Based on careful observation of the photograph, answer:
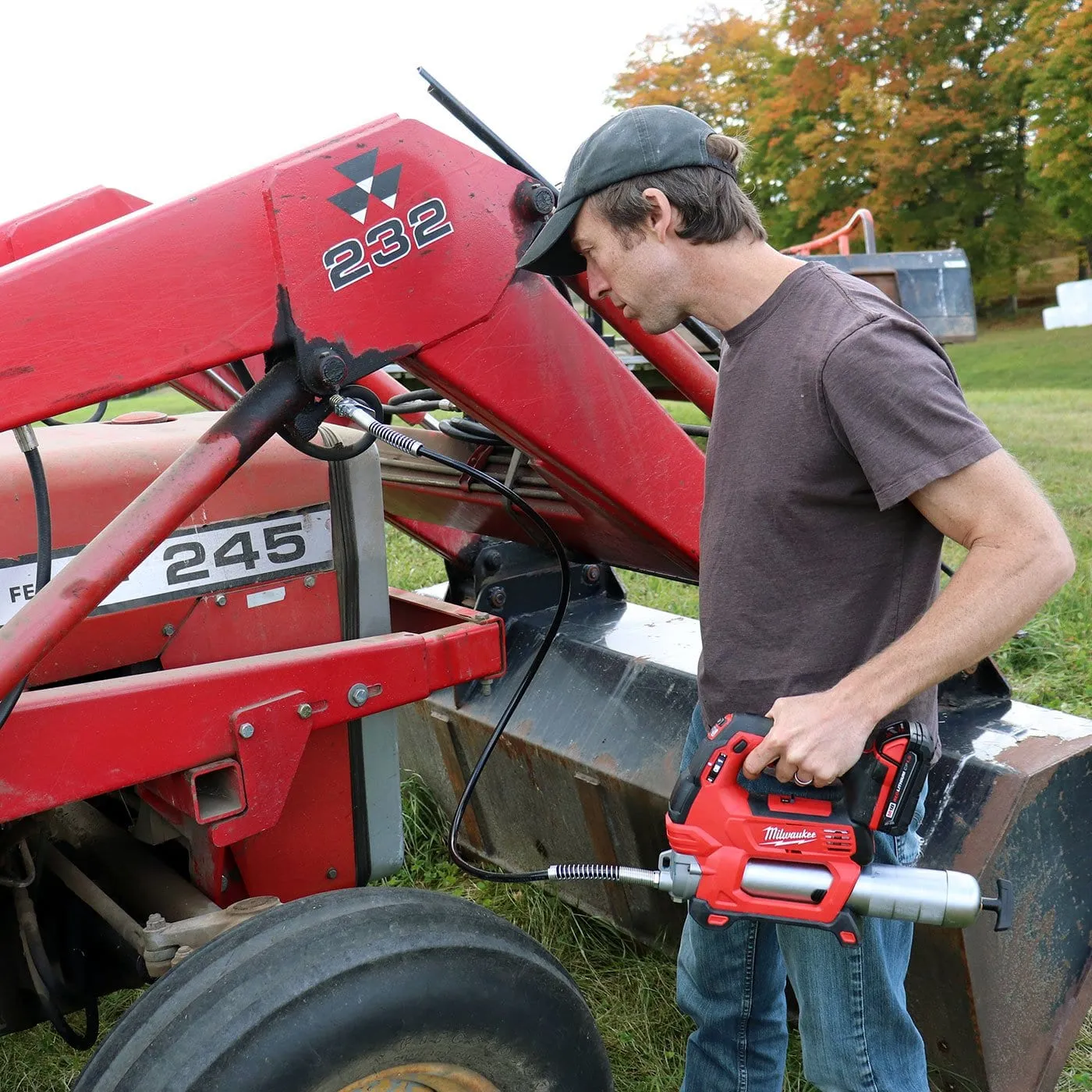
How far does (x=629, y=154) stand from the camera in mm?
1585

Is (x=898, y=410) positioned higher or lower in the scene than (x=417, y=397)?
higher

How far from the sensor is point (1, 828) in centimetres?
199

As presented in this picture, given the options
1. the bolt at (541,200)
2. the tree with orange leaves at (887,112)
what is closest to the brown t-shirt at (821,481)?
the bolt at (541,200)

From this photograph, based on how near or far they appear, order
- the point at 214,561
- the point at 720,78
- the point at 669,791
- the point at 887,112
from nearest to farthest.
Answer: the point at 214,561, the point at 669,791, the point at 887,112, the point at 720,78

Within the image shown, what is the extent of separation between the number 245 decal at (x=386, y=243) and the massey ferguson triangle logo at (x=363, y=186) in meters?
0.03

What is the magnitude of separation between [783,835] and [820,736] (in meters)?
0.17

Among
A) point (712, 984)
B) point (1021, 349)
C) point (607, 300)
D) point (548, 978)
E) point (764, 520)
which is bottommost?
point (1021, 349)

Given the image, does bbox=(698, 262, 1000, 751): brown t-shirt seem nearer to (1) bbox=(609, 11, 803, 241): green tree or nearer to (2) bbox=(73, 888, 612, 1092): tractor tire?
(2) bbox=(73, 888, 612, 1092): tractor tire

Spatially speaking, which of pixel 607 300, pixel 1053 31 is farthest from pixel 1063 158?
pixel 607 300

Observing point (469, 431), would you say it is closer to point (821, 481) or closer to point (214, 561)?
point (214, 561)

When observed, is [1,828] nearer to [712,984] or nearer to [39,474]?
[39,474]

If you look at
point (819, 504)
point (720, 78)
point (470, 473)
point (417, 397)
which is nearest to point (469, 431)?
point (417, 397)

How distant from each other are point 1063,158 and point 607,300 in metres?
19.1

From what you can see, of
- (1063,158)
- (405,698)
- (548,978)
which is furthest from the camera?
(1063,158)
